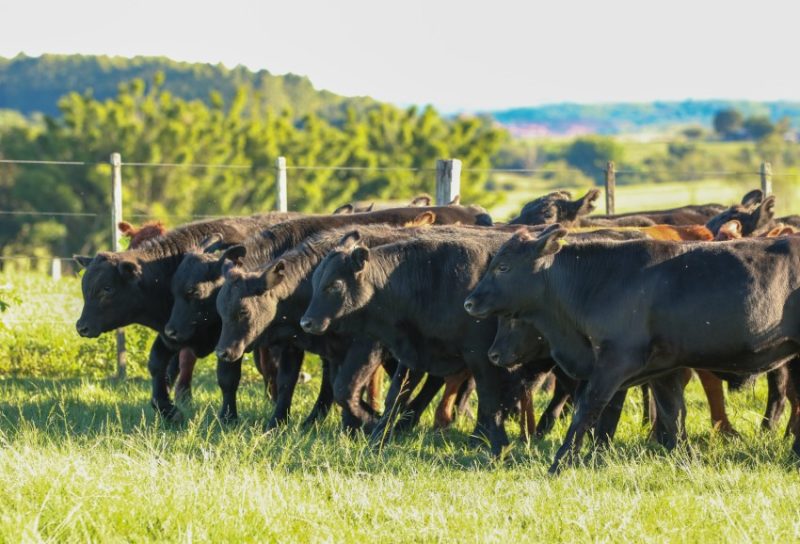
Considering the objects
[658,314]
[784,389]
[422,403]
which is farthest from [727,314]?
[422,403]

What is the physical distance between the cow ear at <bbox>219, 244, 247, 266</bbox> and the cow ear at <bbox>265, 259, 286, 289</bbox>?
22.6 inches

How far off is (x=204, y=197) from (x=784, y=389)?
47879 mm

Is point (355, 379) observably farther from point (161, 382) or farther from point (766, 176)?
point (766, 176)

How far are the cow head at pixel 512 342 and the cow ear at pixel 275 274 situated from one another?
1747 mm

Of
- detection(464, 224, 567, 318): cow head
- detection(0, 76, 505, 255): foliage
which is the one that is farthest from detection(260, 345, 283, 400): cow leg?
detection(0, 76, 505, 255): foliage

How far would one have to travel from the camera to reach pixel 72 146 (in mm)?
56719

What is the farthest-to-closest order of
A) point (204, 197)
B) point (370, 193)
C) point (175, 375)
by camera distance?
point (370, 193) → point (204, 197) → point (175, 375)

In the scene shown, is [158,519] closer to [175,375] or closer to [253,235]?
[253,235]

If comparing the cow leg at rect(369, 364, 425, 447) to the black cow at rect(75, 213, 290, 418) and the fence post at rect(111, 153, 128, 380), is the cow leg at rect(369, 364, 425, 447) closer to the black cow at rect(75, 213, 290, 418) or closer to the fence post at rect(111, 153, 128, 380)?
the black cow at rect(75, 213, 290, 418)

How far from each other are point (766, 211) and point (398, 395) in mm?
4224

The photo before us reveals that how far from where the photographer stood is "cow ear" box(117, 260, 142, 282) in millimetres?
10500

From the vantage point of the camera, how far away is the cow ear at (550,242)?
Result: 8.41 m

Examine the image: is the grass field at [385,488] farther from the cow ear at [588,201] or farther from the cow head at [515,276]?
the cow ear at [588,201]

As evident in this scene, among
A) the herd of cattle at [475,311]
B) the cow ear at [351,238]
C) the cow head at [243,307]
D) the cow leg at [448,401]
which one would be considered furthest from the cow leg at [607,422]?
the cow head at [243,307]
